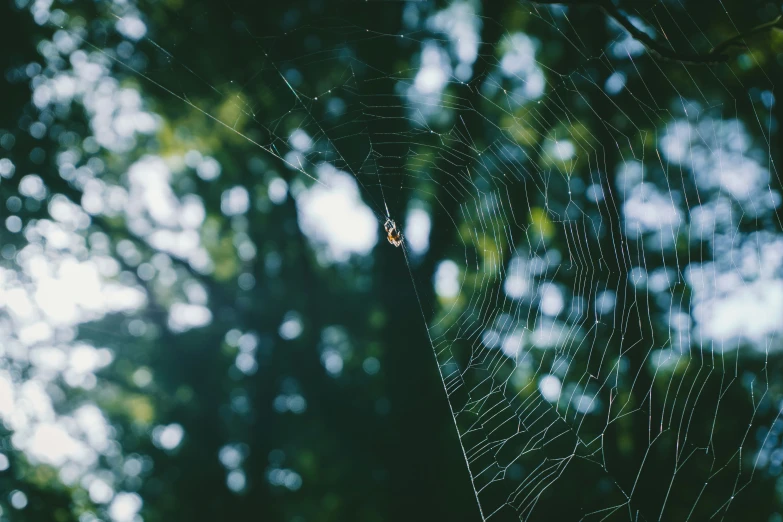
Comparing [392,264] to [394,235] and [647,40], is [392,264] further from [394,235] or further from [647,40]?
[647,40]

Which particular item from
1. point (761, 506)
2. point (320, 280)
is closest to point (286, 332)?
point (320, 280)

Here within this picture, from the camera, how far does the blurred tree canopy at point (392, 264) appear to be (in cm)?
609

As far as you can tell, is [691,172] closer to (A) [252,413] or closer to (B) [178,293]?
(A) [252,413]

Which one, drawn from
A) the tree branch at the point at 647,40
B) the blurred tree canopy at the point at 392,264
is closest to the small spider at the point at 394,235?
the blurred tree canopy at the point at 392,264

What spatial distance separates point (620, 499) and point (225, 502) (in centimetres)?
711

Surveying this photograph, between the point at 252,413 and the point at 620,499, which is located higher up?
the point at 252,413

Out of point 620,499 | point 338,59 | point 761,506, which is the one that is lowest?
point 761,506

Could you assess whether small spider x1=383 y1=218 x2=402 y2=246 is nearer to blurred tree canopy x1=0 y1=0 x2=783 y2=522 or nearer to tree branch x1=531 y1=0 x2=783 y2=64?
blurred tree canopy x1=0 y1=0 x2=783 y2=522

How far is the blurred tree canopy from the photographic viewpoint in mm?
6086

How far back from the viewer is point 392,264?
8.62 m

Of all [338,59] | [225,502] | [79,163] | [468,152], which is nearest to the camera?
[338,59]

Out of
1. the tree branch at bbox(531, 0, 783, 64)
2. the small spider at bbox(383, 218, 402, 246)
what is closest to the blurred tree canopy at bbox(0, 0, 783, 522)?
the small spider at bbox(383, 218, 402, 246)

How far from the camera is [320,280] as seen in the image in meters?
9.48

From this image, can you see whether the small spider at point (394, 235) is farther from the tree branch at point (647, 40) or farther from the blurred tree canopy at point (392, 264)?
the tree branch at point (647, 40)
